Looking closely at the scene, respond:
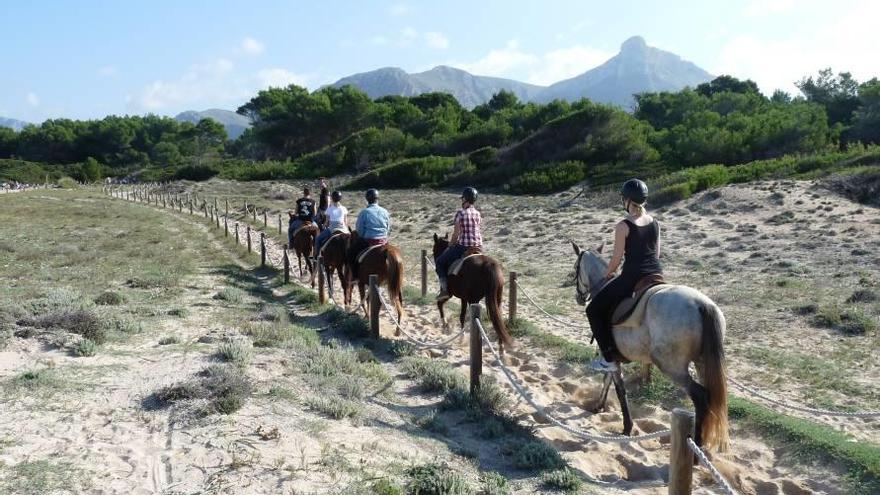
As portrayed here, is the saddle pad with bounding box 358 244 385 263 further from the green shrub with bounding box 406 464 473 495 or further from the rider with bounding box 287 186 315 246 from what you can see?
the green shrub with bounding box 406 464 473 495

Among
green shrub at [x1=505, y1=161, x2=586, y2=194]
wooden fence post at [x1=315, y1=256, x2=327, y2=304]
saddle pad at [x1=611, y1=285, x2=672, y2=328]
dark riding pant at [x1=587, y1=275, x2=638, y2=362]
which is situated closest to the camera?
saddle pad at [x1=611, y1=285, x2=672, y2=328]

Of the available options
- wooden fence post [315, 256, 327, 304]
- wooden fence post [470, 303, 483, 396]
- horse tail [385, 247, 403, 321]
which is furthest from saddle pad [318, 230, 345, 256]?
wooden fence post [470, 303, 483, 396]

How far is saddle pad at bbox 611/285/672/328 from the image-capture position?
575 cm

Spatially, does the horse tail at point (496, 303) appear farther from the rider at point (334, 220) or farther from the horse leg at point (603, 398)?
the rider at point (334, 220)

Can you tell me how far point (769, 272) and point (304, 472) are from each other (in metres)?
13.0

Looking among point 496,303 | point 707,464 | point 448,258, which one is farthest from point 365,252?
point 707,464

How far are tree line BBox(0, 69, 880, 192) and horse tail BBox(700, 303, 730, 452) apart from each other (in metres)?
31.6

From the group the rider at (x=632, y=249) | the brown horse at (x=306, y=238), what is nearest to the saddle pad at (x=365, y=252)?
the brown horse at (x=306, y=238)

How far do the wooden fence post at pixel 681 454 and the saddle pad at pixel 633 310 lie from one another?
5.69ft

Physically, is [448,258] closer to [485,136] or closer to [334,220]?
[334,220]

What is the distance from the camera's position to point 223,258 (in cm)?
→ 1830

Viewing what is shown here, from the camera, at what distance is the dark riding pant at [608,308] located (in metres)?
5.96

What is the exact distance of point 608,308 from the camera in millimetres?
6098

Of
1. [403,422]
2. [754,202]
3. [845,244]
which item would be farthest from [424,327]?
[754,202]
